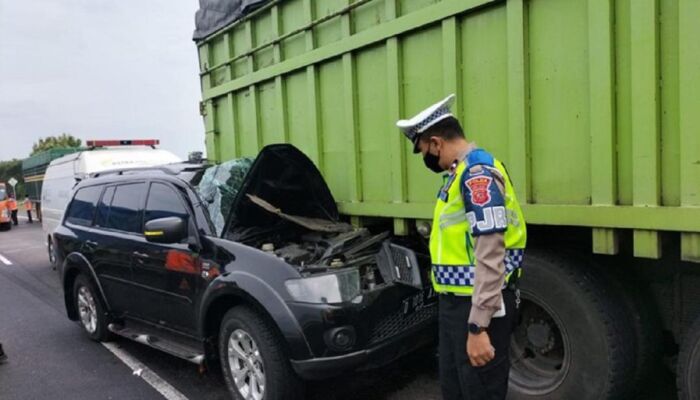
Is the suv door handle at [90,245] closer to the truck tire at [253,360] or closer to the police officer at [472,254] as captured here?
the truck tire at [253,360]

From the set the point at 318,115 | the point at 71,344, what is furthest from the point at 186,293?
the point at 71,344

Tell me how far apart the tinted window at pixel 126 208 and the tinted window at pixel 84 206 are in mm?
455

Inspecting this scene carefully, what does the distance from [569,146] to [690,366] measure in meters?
1.25

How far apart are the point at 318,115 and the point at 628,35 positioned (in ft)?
8.62

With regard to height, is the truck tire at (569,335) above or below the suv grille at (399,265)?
below

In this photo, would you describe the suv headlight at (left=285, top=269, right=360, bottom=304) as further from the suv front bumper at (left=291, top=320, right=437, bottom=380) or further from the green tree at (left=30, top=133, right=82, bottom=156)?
the green tree at (left=30, top=133, right=82, bottom=156)

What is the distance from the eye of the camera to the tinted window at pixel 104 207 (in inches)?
207

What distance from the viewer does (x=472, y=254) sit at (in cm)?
243

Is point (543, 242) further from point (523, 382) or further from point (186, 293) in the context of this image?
point (186, 293)

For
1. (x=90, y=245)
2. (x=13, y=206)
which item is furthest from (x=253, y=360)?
(x=13, y=206)

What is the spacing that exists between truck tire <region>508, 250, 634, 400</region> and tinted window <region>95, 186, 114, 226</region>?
3877 millimetres

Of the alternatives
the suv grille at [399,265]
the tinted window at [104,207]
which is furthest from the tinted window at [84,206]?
the suv grille at [399,265]

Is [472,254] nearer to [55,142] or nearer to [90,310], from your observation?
[90,310]

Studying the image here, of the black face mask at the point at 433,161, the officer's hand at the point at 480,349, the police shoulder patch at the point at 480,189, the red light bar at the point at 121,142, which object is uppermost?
the red light bar at the point at 121,142
